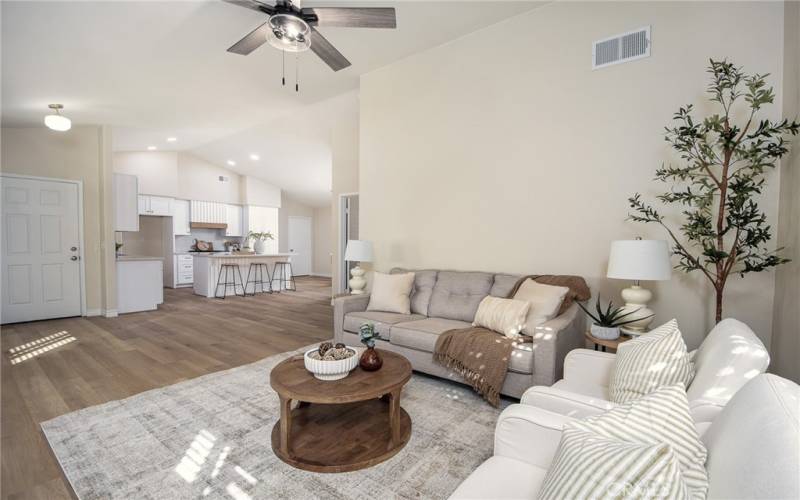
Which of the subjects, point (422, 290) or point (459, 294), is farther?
point (422, 290)

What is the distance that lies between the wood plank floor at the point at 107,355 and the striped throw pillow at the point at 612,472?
225 centimetres

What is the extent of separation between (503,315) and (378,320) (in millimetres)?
1169

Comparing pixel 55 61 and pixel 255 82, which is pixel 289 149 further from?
pixel 55 61

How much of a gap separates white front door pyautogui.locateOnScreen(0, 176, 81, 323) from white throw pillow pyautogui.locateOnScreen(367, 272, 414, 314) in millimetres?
4922

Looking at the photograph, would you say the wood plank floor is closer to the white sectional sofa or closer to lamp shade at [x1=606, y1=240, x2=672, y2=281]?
the white sectional sofa

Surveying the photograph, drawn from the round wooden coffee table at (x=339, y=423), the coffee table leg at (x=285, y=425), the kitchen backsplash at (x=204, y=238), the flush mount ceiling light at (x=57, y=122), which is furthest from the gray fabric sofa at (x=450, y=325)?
the kitchen backsplash at (x=204, y=238)

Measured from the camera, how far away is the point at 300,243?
11.9m

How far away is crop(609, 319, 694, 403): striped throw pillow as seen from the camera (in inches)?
56.7

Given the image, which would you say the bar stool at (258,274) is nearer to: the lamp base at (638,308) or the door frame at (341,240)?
the door frame at (341,240)

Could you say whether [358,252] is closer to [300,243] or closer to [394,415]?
[394,415]

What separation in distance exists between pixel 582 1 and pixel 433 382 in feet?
11.8

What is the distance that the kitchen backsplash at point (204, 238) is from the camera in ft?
29.8

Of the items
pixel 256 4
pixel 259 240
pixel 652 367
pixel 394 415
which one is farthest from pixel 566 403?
pixel 259 240

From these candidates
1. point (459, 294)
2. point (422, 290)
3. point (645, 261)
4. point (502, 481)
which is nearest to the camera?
point (502, 481)
